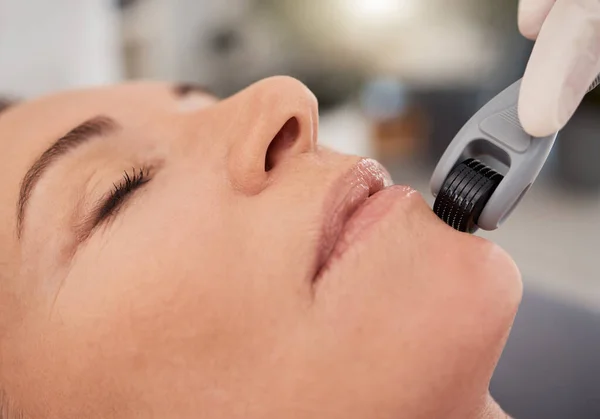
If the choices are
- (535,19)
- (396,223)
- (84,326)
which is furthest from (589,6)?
(84,326)

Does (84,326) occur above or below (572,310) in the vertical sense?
above

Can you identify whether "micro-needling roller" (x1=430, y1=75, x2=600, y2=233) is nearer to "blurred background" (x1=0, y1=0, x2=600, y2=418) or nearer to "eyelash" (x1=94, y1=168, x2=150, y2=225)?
"eyelash" (x1=94, y1=168, x2=150, y2=225)

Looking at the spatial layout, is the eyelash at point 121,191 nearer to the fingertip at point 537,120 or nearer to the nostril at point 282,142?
the nostril at point 282,142

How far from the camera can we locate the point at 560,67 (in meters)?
0.66

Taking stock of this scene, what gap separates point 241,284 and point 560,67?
1.37 feet

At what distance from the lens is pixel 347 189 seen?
690 mm

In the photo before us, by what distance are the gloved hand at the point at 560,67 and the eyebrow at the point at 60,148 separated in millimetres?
510

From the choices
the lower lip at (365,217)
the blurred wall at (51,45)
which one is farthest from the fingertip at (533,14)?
the blurred wall at (51,45)

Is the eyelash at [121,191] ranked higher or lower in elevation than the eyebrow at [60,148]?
lower

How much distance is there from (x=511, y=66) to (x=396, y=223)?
273cm

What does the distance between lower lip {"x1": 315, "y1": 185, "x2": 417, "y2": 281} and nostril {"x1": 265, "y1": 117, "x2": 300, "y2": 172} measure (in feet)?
0.39

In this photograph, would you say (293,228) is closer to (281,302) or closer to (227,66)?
(281,302)

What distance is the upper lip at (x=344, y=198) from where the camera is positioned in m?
0.65

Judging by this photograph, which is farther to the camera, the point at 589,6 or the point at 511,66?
the point at 511,66
